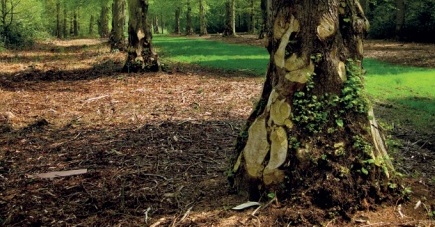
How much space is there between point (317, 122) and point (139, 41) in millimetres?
11376

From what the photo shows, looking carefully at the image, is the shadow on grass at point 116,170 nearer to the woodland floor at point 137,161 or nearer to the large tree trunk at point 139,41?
the woodland floor at point 137,161

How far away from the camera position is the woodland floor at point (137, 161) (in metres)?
3.33

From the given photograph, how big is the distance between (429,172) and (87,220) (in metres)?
3.48

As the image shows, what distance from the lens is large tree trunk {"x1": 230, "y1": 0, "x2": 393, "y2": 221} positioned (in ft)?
10.6

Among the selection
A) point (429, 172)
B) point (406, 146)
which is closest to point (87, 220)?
point (429, 172)

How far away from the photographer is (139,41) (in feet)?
45.9

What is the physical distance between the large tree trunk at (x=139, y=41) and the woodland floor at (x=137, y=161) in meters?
3.21

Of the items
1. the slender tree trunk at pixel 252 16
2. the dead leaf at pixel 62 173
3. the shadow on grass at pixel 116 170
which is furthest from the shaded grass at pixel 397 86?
the slender tree trunk at pixel 252 16

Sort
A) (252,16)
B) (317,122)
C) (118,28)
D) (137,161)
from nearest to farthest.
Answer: (317,122) → (137,161) → (118,28) → (252,16)

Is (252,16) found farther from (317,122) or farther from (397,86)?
(317,122)

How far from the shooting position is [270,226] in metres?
3.03

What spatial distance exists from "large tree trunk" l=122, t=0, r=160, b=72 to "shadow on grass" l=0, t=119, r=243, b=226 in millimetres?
7149

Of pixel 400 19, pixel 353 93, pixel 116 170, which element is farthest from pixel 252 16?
pixel 353 93

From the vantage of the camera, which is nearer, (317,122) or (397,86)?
(317,122)
